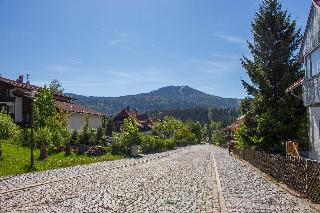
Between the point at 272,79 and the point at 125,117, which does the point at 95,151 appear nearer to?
the point at 272,79

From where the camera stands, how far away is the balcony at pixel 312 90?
19.4 metres

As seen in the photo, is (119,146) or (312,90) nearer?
(312,90)

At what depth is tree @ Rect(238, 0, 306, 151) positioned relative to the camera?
26.7 meters

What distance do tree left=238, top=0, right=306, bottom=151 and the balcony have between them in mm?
4713

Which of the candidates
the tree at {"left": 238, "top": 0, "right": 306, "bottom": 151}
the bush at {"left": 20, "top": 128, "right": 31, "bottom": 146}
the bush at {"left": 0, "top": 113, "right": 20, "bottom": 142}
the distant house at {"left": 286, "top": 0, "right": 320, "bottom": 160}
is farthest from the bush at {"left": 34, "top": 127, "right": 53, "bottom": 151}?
the distant house at {"left": 286, "top": 0, "right": 320, "bottom": 160}

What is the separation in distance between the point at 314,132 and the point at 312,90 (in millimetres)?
3125

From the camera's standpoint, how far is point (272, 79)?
27.6 meters

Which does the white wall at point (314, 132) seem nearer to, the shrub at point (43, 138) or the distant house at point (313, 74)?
the distant house at point (313, 74)

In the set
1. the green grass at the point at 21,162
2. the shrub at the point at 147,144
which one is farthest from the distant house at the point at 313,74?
the shrub at the point at 147,144

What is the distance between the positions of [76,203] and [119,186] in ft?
15.4

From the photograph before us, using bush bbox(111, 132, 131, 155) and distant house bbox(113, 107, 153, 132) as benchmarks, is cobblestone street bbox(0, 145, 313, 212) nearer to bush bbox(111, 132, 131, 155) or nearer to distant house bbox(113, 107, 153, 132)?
bush bbox(111, 132, 131, 155)

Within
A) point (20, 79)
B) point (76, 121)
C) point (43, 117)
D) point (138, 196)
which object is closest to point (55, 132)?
point (43, 117)

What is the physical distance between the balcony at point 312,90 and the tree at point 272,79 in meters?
4.71

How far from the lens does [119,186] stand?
16891mm
